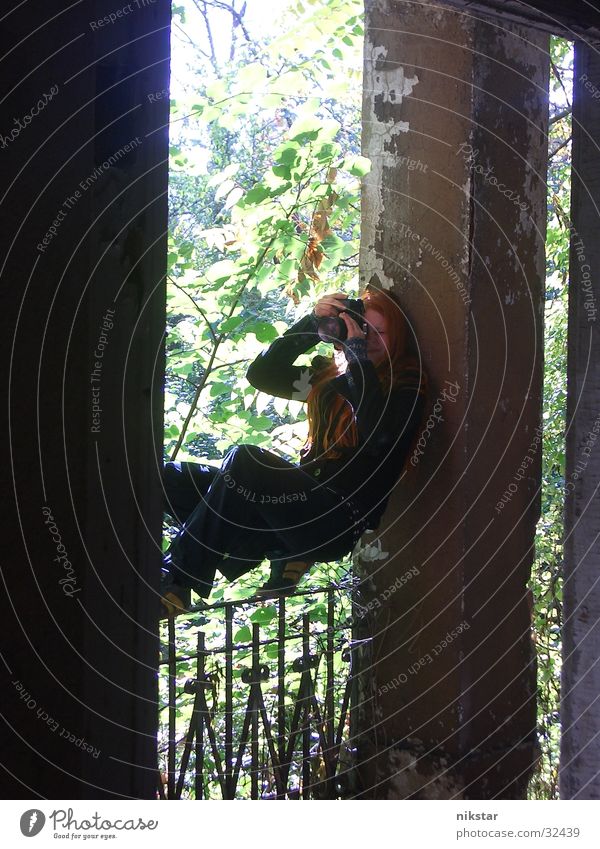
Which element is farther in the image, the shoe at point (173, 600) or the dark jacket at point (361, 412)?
the dark jacket at point (361, 412)

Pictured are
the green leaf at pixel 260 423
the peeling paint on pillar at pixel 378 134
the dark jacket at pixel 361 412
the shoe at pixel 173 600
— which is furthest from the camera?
the green leaf at pixel 260 423

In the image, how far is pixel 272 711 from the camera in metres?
2.94

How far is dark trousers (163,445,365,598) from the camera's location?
7.47 feet

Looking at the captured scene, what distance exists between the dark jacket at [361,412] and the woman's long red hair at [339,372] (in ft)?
0.04

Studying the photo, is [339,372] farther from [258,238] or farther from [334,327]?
[258,238]

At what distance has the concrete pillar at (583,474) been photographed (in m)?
2.50

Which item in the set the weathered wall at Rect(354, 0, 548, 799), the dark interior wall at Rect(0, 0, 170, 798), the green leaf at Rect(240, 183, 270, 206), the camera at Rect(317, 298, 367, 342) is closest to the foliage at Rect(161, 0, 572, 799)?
the green leaf at Rect(240, 183, 270, 206)

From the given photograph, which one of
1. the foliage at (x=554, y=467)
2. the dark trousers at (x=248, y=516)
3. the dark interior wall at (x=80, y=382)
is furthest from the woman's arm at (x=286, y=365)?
the foliage at (x=554, y=467)

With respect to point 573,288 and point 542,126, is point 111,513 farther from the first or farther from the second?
point 542,126

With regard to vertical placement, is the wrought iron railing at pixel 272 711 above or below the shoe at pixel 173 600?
below

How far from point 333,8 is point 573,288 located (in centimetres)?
128

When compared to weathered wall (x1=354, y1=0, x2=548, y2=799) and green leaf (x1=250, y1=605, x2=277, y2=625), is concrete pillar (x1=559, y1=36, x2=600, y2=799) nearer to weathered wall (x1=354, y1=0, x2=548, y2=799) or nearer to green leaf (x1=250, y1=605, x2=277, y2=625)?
weathered wall (x1=354, y1=0, x2=548, y2=799)

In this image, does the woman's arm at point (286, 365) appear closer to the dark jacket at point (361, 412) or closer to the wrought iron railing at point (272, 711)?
the dark jacket at point (361, 412)
